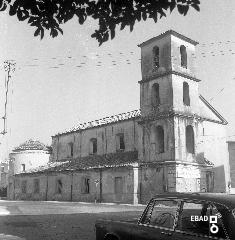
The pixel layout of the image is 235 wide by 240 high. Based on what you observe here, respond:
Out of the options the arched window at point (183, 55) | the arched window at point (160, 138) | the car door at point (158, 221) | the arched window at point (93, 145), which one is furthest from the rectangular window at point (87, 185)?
the car door at point (158, 221)

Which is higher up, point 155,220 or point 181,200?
point 181,200

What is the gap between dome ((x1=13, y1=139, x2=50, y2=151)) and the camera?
4731 centimetres

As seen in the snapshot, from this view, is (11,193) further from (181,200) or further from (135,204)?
(181,200)

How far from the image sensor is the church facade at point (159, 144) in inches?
1163

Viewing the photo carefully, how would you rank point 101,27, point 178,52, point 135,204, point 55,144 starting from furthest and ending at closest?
point 55,144, point 178,52, point 135,204, point 101,27

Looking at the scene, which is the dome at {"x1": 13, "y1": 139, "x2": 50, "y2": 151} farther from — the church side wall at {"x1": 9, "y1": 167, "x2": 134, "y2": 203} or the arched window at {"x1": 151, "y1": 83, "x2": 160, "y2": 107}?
the arched window at {"x1": 151, "y1": 83, "x2": 160, "y2": 107}

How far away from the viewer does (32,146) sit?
156 ft

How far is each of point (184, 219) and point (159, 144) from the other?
2629 cm

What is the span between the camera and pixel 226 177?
34438mm

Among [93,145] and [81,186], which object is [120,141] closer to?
[93,145]

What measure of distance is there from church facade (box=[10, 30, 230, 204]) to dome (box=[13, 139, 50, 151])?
401 inches

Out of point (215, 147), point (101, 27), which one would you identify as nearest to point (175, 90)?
point (215, 147)

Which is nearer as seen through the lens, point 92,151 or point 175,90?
point 175,90

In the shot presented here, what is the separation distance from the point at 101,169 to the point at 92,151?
22.3 ft
